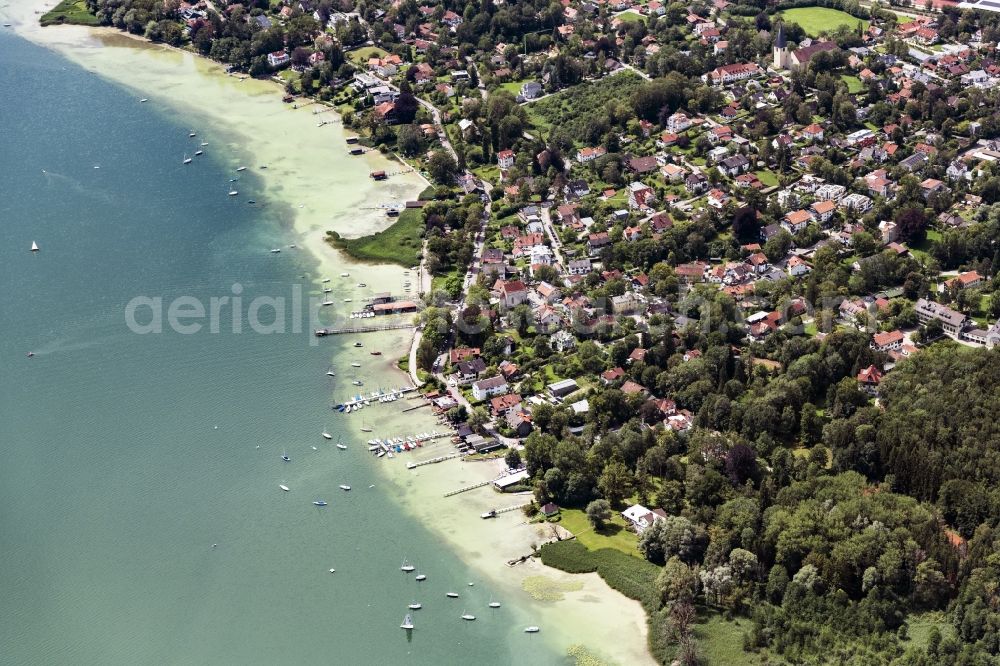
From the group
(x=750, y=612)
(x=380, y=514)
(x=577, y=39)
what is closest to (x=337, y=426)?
(x=380, y=514)

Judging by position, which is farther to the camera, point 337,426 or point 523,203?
point 523,203

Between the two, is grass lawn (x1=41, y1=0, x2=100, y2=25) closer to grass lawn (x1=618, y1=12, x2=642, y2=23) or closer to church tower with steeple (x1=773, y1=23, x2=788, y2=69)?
grass lawn (x1=618, y1=12, x2=642, y2=23)

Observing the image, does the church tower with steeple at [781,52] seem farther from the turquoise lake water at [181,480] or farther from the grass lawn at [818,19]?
the turquoise lake water at [181,480]

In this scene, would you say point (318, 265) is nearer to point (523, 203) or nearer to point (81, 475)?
point (523, 203)

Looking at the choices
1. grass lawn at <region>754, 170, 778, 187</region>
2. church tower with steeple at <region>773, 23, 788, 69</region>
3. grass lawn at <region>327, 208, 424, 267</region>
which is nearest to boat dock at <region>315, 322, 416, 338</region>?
grass lawn at <region>327, 208, 424, 267</region>

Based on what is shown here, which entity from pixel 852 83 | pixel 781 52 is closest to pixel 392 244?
pixel 781 52

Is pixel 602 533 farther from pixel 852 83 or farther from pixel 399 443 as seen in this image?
pixel 852 83
